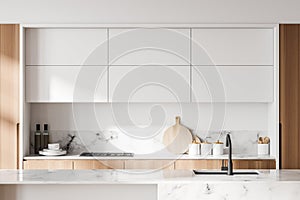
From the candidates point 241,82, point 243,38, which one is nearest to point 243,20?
point 243,38

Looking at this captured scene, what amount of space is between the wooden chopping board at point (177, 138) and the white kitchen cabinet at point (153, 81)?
16.3 inches

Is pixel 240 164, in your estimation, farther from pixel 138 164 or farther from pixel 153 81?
pixel 153 81

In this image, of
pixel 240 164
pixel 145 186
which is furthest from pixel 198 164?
pixel 145 186

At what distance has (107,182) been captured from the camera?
3.44 m

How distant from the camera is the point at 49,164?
5.05 m

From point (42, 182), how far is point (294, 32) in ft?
9.24

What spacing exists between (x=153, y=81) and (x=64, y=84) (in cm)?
83

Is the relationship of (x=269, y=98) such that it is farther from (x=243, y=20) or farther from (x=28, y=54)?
(x=28, y=54)

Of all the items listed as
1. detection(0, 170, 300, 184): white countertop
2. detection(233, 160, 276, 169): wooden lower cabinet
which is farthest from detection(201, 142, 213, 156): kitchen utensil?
detection(0, 170, 300, 184): white countertop

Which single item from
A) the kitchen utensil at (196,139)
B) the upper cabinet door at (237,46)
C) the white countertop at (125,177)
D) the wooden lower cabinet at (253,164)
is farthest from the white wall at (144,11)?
the white countertop at (125,177)

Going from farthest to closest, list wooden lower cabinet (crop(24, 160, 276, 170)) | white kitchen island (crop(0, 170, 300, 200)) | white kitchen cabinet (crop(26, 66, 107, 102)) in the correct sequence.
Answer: white kitchen cabinet (crop(26, 66, 107, 102)) → wooden lower cabinet (crop(24, 160, 276, 170)) → white kitchen island (crop(0, 170, 300, 200))

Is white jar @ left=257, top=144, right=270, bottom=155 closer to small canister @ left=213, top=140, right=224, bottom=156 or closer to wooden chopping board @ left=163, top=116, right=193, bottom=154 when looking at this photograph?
small canister @ left=213, top=140, right=224, bottom=156

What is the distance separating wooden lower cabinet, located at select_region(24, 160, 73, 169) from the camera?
5039 mm

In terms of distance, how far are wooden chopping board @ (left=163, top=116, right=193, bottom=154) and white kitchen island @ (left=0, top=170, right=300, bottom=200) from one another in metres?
1.70
